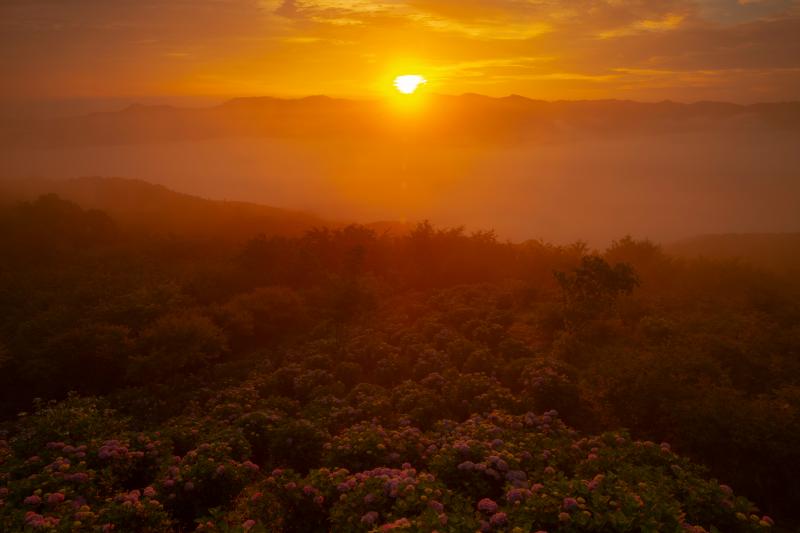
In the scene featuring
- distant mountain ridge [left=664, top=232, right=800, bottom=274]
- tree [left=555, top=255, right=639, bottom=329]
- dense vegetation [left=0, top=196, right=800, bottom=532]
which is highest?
tree [left=555, top=255, right=639, bottom=329]

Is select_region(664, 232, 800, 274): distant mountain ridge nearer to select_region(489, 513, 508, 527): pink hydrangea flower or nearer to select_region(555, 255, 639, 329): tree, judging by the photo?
select_region(555, 255, 639, 329): tree

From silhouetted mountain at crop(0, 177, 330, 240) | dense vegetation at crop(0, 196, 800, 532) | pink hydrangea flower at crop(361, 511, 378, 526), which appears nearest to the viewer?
pink hydrangea flower at crop(361, 511, 378, 526)

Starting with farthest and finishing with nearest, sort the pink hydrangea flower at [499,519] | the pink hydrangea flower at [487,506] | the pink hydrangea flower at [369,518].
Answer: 1. the pink hydrangea flower at [487,506]
2. the pink hydrangea flower at [369,518]
3. the pink hydrangea flower at [499,519]

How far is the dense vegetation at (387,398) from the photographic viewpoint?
24.2 ft

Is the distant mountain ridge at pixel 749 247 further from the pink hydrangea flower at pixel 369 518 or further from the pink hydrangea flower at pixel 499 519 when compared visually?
the pink hydrangea flower at pixel 369 518

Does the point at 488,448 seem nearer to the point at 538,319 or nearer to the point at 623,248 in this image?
the point at 538,319

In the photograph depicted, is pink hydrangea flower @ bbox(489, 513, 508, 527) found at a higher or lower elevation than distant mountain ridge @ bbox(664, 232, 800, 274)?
higher

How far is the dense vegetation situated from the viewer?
24.2 feet

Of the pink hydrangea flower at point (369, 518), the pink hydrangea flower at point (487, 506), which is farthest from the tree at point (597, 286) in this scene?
the pink hydrangea flower at point (369, 518)

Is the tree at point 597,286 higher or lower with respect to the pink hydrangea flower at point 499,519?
higher

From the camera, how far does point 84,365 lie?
585 inches

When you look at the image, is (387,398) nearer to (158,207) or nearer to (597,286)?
(597,286)

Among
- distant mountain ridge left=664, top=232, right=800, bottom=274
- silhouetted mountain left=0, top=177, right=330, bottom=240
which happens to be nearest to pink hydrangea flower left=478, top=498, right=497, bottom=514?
silhouetted mountain left=0, top=177, right=330, bottom=240

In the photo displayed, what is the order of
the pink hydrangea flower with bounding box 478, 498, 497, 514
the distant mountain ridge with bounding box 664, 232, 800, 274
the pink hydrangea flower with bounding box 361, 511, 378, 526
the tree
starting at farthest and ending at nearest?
the distant mountain ridge with bounding box 664, 232, 800, 274 < the tree < the pink hydrangea flower with bounding box 478, 498, 497, 514 < the pink hydrangea flower with bounding box 361, 511, 378, 526
